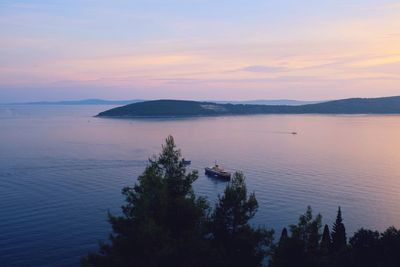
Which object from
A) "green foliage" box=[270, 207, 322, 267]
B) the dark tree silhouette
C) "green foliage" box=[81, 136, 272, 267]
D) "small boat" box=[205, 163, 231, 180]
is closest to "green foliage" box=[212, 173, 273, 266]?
"green foliage" box=[81, 136, 272, 267]

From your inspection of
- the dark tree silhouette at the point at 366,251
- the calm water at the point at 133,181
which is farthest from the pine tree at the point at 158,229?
the calm water at the point at 133,181

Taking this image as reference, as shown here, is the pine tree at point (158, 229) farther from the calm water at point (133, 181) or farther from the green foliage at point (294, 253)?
the calm water at point (133, 181)

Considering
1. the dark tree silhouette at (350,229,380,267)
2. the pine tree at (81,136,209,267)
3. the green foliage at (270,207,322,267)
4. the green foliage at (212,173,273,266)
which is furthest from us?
the green foliage at (270,207,322,267)

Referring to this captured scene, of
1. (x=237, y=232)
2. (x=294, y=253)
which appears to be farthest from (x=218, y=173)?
(x=237, y=232)

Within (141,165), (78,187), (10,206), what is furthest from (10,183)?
(141,165)

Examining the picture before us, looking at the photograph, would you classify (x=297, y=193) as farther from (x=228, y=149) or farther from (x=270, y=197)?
(x=228, y=149)

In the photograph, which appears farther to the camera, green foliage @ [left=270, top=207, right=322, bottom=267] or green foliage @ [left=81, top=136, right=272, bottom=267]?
green foliage @ [left=270, top=207, right=322, bottom=267]

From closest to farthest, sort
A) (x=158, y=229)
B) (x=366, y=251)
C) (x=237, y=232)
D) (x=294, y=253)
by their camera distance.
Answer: (x=158, y=229) < (x=237, y=232) < (x=366, y=251) < (x=294, y=253)

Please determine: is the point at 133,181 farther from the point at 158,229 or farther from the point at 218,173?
the point at 158,229

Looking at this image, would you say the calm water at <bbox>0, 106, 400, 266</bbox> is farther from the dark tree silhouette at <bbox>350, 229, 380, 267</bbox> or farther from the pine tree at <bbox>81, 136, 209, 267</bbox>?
the dark tree silhouette at <bbox>350, 229, 380, 267</bbox>
